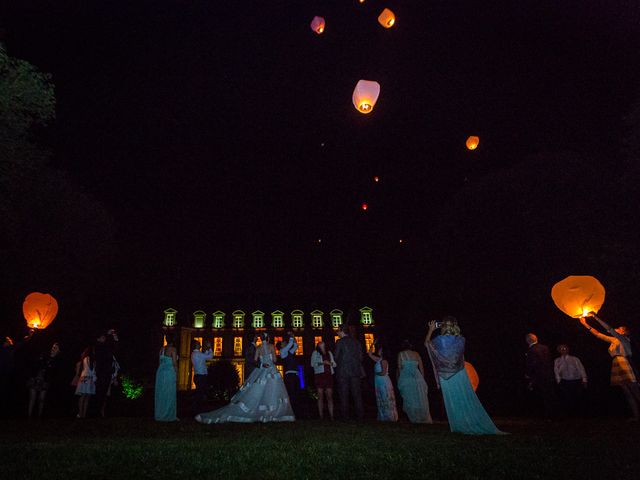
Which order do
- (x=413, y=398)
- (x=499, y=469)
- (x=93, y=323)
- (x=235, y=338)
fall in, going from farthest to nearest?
(x=235, y=338) < (x=93, y=323) < (x=413, y=398) < (x=499, y=469)

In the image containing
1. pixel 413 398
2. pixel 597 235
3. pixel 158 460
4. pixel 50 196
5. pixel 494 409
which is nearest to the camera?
pixel 158 460

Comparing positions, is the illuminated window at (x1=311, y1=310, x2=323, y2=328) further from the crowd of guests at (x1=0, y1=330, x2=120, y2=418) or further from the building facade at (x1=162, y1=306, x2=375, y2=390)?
the crowd of guests at (x1=0, y1=330, x2=120, y2=418)

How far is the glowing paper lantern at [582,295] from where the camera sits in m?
9.81

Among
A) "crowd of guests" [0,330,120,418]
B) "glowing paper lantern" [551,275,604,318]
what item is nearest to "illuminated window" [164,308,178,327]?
"crowd of guests" [0,330,120,418]

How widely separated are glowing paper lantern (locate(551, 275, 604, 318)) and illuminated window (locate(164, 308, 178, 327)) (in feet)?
187

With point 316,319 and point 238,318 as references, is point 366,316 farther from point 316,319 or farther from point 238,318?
point 238,318

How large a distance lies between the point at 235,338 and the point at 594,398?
5187 cm

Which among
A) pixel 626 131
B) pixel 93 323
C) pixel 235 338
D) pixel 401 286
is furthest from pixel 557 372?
pixel 235 338

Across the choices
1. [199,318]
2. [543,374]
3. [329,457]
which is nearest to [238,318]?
[199,318]

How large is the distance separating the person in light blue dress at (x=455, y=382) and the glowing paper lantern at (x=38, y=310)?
422 inches

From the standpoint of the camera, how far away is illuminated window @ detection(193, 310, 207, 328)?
6038 centimetres

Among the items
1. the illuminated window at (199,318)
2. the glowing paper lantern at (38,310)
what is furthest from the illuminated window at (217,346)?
the glowing paper lantern at (38,310)

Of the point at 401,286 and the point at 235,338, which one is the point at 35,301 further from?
the point at 235,338

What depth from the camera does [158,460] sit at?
14.5 ft
